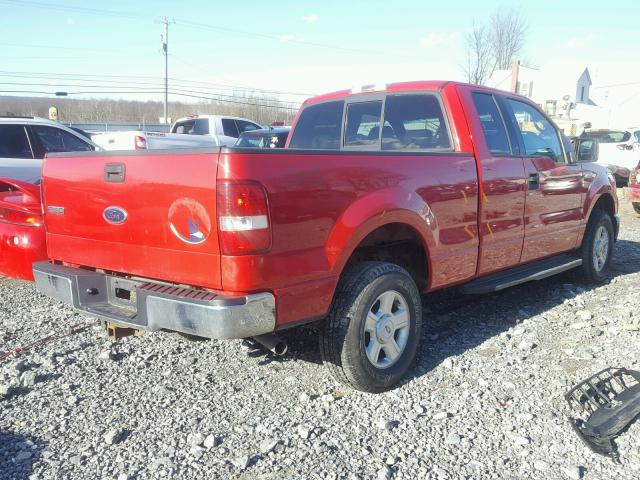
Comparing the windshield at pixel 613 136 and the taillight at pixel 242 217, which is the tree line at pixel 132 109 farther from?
the taillight at pixel 242 217

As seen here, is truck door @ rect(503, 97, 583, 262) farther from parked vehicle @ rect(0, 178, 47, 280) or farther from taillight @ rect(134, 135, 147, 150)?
taillight @ rect(134, 135, 147, 150)

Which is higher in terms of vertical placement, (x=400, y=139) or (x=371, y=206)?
(x=400, y=139)

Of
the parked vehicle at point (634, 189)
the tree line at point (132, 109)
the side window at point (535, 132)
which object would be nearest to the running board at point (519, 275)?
the side window at point (535, 132)

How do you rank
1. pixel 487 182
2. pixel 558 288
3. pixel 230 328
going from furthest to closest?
pixel 558 288
pixel 487 182
pixel 230 328

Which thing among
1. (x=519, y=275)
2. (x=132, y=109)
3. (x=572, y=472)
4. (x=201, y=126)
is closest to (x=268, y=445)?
(x=572, y=472)

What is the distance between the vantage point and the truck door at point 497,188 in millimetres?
4117

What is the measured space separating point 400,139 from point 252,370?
208cm

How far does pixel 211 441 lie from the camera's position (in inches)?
111

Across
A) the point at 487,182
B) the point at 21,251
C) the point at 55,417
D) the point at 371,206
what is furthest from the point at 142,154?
the point at 487,182

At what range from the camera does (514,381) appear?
11.7 feet

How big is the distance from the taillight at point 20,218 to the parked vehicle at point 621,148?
623 inches

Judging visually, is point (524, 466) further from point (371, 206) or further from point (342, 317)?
point (371, 206)

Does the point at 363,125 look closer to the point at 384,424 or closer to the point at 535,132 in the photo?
the point at 535,132

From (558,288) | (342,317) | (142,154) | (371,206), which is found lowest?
(558,288)
